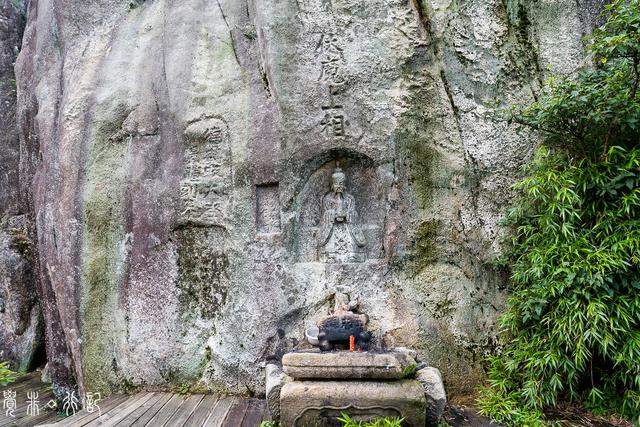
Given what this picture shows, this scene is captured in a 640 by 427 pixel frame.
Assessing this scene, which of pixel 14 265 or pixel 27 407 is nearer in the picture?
pixel 27 407

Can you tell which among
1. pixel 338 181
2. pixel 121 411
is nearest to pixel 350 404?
pixel 121 411

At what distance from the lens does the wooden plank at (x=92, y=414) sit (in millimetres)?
4828

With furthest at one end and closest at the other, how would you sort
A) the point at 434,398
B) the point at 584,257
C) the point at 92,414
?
the point at 92,414, the point at 584,257, the point at 434,398

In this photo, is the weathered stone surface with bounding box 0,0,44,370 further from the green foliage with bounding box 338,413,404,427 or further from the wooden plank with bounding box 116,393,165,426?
the green foliage with bounding box 338,413,404,427

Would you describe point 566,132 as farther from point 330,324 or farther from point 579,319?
point 330,324

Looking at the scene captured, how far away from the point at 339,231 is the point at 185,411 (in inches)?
121

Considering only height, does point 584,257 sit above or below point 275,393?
above

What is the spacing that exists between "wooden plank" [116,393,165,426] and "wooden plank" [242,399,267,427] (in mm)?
1225

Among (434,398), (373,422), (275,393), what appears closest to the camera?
(373,422)

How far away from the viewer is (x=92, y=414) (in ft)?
17.0

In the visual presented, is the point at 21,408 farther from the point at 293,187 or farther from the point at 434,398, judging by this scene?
the point at 434,398

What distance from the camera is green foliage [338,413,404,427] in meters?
4.12

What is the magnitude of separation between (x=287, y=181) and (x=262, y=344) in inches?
90.0

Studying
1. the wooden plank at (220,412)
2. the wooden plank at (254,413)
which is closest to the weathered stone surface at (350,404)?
the wooden plank at (254,413)
